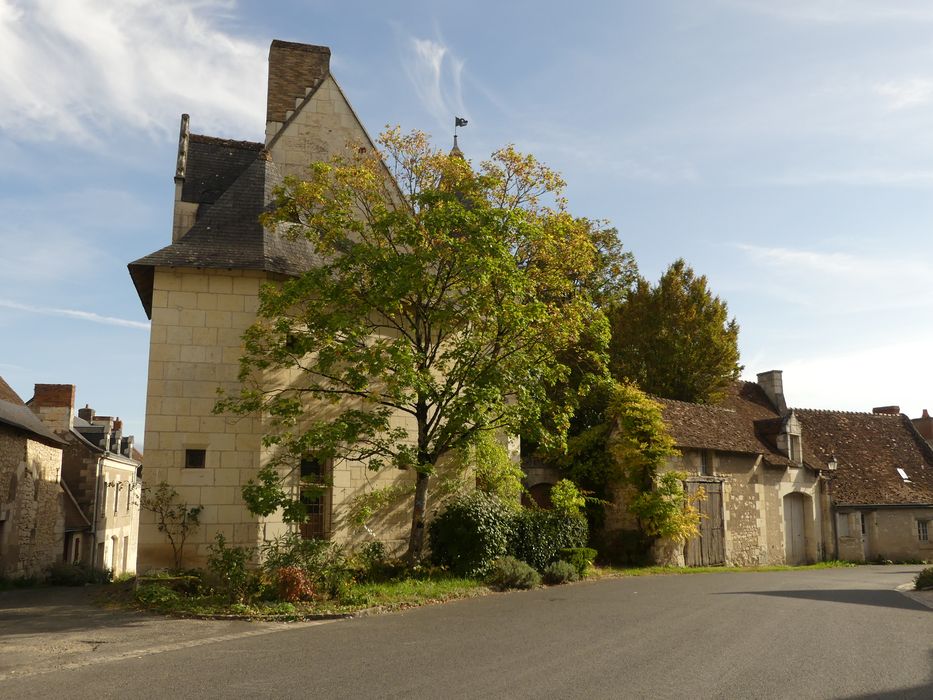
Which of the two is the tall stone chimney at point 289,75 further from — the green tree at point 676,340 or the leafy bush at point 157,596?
the green tree at point 676,340

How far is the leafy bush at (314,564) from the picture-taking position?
38.6 feet

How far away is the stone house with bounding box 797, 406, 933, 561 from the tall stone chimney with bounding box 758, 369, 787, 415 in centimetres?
92

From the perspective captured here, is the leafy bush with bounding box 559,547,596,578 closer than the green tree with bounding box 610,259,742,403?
Yes

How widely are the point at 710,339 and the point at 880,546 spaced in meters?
9.05

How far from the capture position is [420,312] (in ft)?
46.1

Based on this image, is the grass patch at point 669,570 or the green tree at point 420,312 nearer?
the green tree at point 420,312

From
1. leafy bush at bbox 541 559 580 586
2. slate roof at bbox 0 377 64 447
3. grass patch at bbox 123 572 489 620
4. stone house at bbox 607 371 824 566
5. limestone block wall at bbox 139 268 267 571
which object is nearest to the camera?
grass patch at bbox 123 572 489 620

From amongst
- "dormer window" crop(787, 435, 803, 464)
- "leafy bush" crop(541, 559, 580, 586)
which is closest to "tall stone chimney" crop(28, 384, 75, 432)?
"leafy bush" crop(541, 559, 580, 586)

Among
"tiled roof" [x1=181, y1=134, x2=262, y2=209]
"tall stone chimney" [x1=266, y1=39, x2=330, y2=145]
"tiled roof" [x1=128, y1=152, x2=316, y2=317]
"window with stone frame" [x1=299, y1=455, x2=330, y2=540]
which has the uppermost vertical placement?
"tall stone chimney" [x1=266, y1=39, x2=330, y2=145]

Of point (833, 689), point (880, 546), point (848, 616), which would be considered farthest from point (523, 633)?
point (880, 546)

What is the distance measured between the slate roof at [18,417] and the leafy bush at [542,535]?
11949 millimetres

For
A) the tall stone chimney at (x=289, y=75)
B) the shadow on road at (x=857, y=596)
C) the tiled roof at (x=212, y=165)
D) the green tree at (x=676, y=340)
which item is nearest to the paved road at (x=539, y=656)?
the shadow on road at (x=857, y=596)

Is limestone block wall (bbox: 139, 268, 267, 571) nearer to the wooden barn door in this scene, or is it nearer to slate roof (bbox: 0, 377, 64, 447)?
slate roof (bbox: 0, 377, 64, 447)

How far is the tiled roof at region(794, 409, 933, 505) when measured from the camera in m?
26.6
